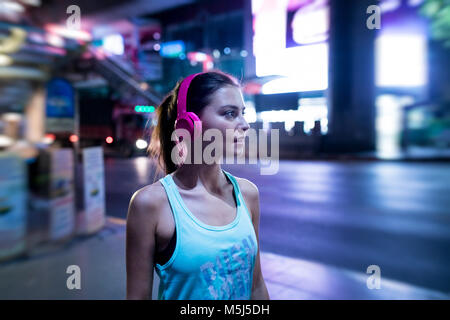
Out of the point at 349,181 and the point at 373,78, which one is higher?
the point at 373,78

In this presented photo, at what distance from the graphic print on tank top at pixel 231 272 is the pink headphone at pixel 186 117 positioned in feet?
1.36

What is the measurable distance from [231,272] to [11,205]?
421 cm

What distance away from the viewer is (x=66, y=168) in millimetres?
5262

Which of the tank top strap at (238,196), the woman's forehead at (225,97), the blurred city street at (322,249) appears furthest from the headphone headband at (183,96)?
the blurred city street at (322,249)

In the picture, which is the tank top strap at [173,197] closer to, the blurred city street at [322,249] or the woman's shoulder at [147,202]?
the woman's shoulder at [147,202]

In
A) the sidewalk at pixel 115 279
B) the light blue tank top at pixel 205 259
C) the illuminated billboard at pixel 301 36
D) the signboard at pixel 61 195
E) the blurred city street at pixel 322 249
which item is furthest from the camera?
the illuminated billboard at pixel 301 36

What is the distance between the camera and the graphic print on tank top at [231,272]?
3.96 feet

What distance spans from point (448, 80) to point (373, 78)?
829 centimetres

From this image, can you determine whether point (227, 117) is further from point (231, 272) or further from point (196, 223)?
point (231, 272)

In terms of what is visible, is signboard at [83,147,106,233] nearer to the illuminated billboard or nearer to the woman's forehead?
the woman's forehead

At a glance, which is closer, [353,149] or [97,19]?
[353,149]

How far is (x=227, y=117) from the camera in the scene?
1.25 m
